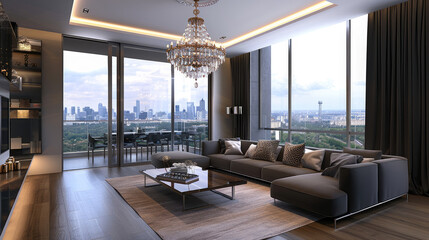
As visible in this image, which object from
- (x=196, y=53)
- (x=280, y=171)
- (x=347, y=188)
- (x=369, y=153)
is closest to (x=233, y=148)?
(x=280, y=171)

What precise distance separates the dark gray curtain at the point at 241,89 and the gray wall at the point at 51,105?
4.54 m

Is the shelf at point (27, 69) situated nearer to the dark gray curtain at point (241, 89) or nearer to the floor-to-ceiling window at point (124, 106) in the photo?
the floor-to-ceiling window at point (124, 106)

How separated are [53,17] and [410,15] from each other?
19.4 ft

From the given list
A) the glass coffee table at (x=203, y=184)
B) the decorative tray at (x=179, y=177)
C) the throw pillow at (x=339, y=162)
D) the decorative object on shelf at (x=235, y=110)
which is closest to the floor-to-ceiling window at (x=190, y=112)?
the decorative object on shelf at (x=235, y=110)

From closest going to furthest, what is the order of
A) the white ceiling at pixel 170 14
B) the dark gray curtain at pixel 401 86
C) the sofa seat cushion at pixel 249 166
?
the dark gray curtain at pixel 401 86 < the white ceiling at pixel 170 14 < the sofa seat cushion at pixel 249 166

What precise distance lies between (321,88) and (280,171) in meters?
2.55

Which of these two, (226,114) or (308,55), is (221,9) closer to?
(308,55)

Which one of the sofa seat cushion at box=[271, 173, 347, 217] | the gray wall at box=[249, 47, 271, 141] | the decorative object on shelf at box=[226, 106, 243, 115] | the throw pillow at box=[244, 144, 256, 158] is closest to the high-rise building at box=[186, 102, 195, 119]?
the decorative object on shelf at box=[226, 106, 243, 115]

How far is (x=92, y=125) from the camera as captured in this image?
720 cm

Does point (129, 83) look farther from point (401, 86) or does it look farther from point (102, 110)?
point (401, 86)

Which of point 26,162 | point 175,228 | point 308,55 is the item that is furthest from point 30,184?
point 308,55

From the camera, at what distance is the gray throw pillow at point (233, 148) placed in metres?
5.80

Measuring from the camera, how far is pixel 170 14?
4.97m

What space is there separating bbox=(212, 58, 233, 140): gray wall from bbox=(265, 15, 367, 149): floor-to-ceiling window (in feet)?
4.99
